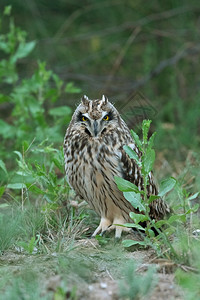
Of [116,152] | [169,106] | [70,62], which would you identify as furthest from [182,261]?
[70,62]

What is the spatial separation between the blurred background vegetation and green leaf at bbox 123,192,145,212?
2.40 meters

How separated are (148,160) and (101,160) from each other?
1.84ft

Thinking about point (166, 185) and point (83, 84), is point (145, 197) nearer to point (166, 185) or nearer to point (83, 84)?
point (166, 185)

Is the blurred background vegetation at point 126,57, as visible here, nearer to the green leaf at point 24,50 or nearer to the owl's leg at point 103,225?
the green leaf at point 24,50

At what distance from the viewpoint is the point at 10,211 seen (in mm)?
3916

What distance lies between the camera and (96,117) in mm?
3668

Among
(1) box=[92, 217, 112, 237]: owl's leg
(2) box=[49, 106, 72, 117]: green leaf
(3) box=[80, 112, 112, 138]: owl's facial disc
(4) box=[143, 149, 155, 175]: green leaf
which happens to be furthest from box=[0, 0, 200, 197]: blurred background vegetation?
(4) box=[143, 149, 155, 175]: green leaf

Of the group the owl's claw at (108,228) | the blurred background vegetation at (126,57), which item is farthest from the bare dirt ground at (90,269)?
the blurred background vegetation at (126,57)

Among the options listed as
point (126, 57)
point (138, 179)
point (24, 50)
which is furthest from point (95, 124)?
point (126, 57)

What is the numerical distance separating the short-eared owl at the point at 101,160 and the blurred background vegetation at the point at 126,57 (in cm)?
192

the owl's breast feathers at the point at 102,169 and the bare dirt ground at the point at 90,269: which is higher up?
the owl's breast feathers at the point at 102,169

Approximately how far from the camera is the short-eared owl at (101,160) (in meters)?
3.70

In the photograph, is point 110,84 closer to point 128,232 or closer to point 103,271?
point 128,232

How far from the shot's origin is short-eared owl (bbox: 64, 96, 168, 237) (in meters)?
3.70
